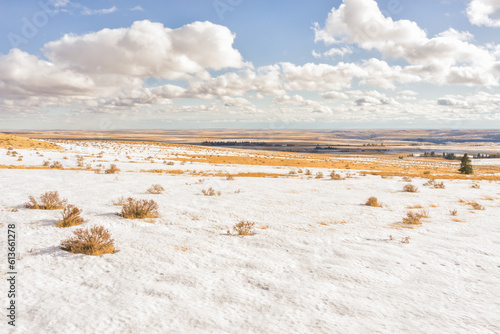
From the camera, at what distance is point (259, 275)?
5504mm

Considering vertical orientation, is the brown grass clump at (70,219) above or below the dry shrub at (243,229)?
above

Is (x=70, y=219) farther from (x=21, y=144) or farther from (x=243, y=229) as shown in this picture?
(x=21, y=144)

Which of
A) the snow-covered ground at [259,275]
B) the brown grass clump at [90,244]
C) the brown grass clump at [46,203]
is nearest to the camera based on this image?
the snow-covered ground at [259,275]

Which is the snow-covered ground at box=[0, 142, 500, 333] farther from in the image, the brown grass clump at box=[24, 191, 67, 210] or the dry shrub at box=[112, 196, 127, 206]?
the brown grass clump at box=[24, 191, 67, 210]

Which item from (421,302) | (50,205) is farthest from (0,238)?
(421,302)

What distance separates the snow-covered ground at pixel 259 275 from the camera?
4.04 metres

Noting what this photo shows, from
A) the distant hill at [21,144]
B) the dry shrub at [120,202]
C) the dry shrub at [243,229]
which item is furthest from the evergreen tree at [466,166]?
the distant hill at [21,144]

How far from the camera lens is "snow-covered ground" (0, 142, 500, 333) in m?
4.04

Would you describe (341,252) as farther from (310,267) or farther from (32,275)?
(32,275)

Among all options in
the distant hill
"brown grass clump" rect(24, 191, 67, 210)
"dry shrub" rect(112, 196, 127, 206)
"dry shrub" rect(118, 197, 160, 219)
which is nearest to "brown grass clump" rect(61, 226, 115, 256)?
"dry shrub" rect(118, 197, 160, 219)

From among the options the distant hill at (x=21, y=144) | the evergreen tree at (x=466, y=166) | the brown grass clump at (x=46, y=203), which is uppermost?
the distant hill at (x=21, y=144)

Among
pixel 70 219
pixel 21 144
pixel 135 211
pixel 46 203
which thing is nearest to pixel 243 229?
pixel 135 211

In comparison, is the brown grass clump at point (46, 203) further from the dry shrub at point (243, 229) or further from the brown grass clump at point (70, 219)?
the dry shrub at point (243, 229)

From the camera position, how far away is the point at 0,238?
21.6ft
